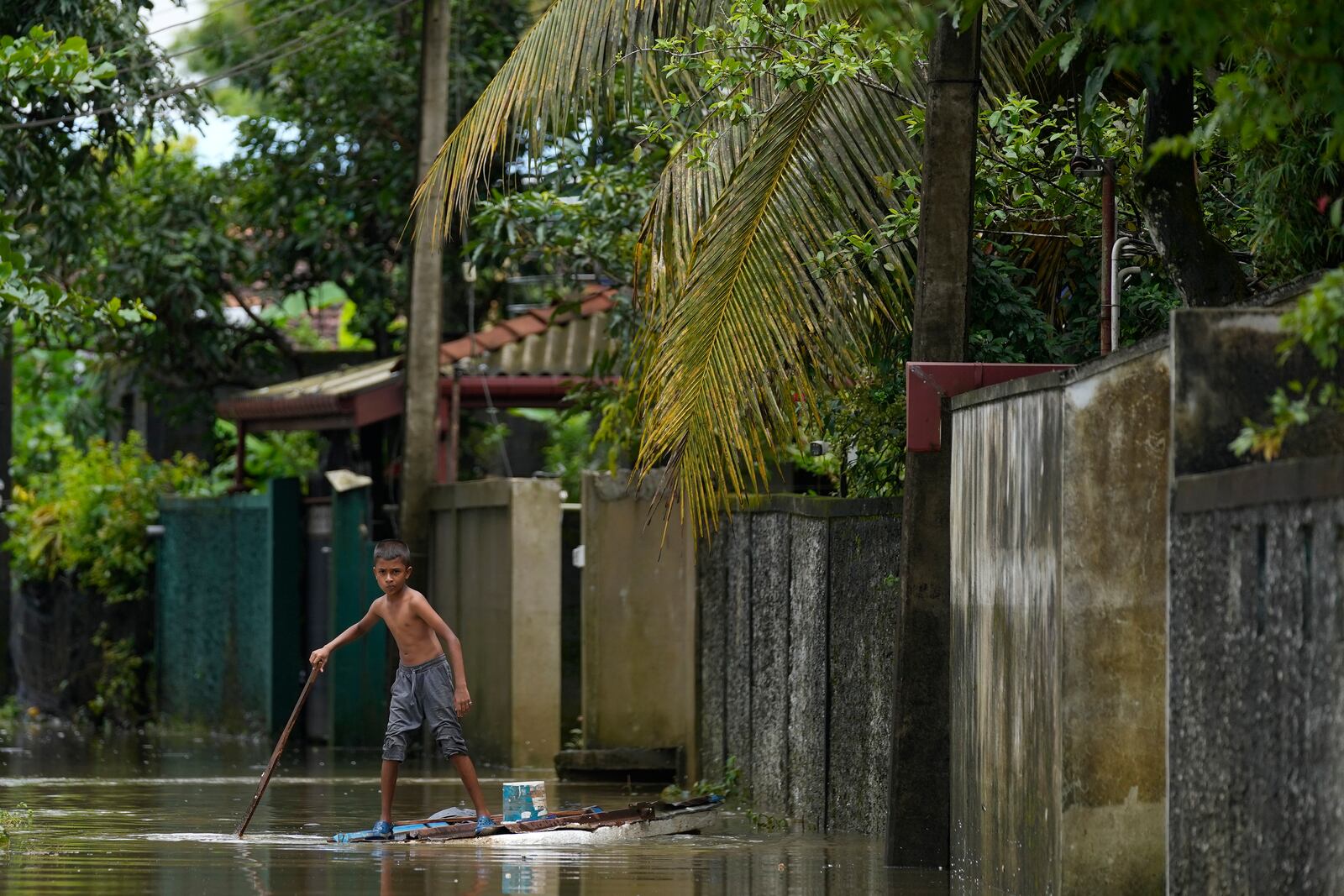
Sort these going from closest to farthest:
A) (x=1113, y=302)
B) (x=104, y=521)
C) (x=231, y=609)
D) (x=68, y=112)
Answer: (x=1113, y=302), (x=68, y=112), (x=231, y=609), (x=104, y=521)

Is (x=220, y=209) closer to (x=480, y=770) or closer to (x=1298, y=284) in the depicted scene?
(x=480, y=770)

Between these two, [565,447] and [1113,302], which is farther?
[565,447]

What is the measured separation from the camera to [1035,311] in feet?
36.8

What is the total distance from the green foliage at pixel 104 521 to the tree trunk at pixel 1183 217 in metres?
16.2

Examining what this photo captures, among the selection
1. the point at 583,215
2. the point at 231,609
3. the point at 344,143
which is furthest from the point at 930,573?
the point at 344,143

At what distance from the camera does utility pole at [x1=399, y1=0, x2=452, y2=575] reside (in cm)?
1806

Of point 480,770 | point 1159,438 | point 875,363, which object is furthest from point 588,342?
point 1159,438

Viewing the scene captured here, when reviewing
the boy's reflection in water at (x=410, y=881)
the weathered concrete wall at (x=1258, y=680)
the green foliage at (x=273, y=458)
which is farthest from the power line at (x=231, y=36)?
the weathered concrete wall at (x=1258, y=680)

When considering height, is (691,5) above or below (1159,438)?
above

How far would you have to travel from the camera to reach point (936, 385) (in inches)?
386

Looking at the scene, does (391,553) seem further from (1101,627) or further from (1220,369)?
(1220,369)

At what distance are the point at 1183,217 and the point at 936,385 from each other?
142 cm

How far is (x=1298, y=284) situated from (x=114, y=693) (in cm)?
1772

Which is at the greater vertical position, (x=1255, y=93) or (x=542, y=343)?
(x=542, y=343)
